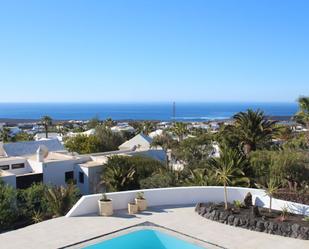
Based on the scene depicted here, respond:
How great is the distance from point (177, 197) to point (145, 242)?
3749 millimetres

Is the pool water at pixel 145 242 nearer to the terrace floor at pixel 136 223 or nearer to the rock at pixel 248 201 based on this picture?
the terrace floor at pixel 136 223

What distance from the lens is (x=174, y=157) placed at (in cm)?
3772

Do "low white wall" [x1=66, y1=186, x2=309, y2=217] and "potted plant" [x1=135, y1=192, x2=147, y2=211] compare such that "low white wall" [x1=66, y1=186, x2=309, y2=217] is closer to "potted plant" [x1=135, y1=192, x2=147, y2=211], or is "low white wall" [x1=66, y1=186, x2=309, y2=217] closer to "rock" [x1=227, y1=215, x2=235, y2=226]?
"potted plant" [x1=135, y1=192, x2=147, y2=211]

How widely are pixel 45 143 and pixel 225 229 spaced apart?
92.5 feet

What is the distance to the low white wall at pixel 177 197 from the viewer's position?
14.6 meters

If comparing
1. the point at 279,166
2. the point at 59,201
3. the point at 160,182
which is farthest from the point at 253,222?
the point at 279,166

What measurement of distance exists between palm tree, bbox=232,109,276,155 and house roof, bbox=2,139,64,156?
738 inches

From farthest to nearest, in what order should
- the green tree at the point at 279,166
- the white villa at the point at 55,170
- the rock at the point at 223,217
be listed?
the white villa at the point at 55,170, the green tree at the point at 279,166, the rock at the point at 223,217

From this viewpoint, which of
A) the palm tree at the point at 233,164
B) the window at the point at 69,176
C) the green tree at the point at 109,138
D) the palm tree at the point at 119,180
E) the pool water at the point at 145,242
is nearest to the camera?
the pool water at the point at 145,242

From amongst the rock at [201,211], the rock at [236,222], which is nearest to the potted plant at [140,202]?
the rock at [201,211]

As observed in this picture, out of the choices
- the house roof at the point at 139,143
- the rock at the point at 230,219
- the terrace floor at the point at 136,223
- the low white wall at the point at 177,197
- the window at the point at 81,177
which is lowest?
the window at the point at 81,177

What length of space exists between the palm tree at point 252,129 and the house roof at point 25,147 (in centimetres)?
1875

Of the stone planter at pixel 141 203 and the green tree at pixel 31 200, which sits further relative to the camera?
the green tree at pixel 31 200

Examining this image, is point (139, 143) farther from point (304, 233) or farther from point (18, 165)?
point (304, 233)
